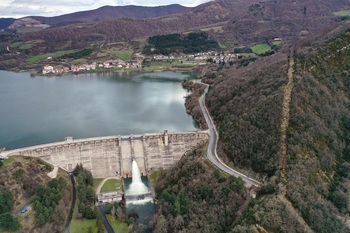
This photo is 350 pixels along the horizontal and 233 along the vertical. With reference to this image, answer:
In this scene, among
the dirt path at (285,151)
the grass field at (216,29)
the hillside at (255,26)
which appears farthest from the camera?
the grass field at (216,29)

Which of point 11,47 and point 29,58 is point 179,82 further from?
point 11,47

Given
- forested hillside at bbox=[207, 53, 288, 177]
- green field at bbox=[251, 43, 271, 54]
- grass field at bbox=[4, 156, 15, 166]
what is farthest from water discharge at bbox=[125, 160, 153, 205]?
green field at bbox=[251, 43, 271, 54]

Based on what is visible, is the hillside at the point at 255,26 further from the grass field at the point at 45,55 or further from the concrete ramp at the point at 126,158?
the concrete ramp at the point at 126,158

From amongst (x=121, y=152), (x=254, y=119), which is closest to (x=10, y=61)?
(x=121, y=152)

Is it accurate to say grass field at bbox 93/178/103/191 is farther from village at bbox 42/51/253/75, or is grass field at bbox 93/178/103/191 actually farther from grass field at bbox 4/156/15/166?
village at bbox 42/51/253/75

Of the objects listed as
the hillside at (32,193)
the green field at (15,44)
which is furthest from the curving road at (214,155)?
the green field at (15,44)

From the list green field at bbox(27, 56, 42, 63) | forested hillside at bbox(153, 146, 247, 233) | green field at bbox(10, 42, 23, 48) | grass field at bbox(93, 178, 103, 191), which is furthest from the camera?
green field at bbox(10, 42, 23, 48)
